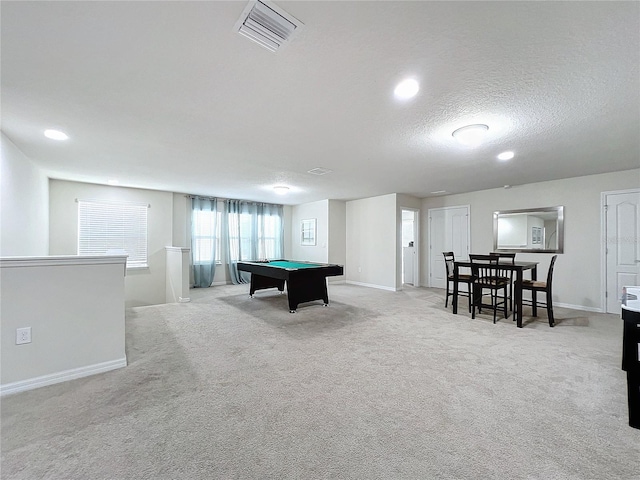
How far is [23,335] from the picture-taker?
2.13 m

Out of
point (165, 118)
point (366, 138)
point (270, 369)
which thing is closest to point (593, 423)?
point (270, 369)

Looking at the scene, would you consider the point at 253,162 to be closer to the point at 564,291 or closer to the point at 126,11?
the point at 126,11

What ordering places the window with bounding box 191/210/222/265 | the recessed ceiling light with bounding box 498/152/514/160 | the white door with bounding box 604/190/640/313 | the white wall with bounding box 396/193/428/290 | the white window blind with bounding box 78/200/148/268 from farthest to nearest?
1. the window with bounding box 191/210/222/265
2. the white wall with bounding box 396/193/428/290
3. the white window blind with bounding box 78/200/148/268
4. the white door with bounding box 604/190/640/313
5. the recessed ceiling light with bounding box 498/152/514/160

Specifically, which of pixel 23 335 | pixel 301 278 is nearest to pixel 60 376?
pixel 23 335

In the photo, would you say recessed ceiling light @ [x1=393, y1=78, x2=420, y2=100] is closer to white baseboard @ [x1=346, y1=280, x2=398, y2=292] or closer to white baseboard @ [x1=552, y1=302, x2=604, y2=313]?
white baseboard @ [x1=346, y1=280, x2=398, y2=292]

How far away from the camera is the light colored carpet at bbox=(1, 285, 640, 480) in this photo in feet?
4.55

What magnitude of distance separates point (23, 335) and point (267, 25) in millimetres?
2928

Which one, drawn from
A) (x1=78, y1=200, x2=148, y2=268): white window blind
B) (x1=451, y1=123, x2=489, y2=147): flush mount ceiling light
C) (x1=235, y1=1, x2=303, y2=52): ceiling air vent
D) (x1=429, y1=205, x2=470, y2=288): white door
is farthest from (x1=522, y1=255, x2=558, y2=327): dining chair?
(x1=78, y1=200, x2=148, y2=268): white window blind

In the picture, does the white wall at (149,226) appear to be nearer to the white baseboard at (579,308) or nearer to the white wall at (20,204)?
the white wall at (20,204)

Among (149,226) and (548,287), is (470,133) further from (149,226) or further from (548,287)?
(149,226)

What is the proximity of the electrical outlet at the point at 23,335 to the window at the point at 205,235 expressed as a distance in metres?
4.82

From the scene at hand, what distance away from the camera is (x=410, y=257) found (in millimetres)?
7484

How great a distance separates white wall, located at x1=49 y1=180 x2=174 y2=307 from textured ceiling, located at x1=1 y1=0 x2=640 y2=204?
6.27 ft

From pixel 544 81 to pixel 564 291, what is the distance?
4.68 meters
